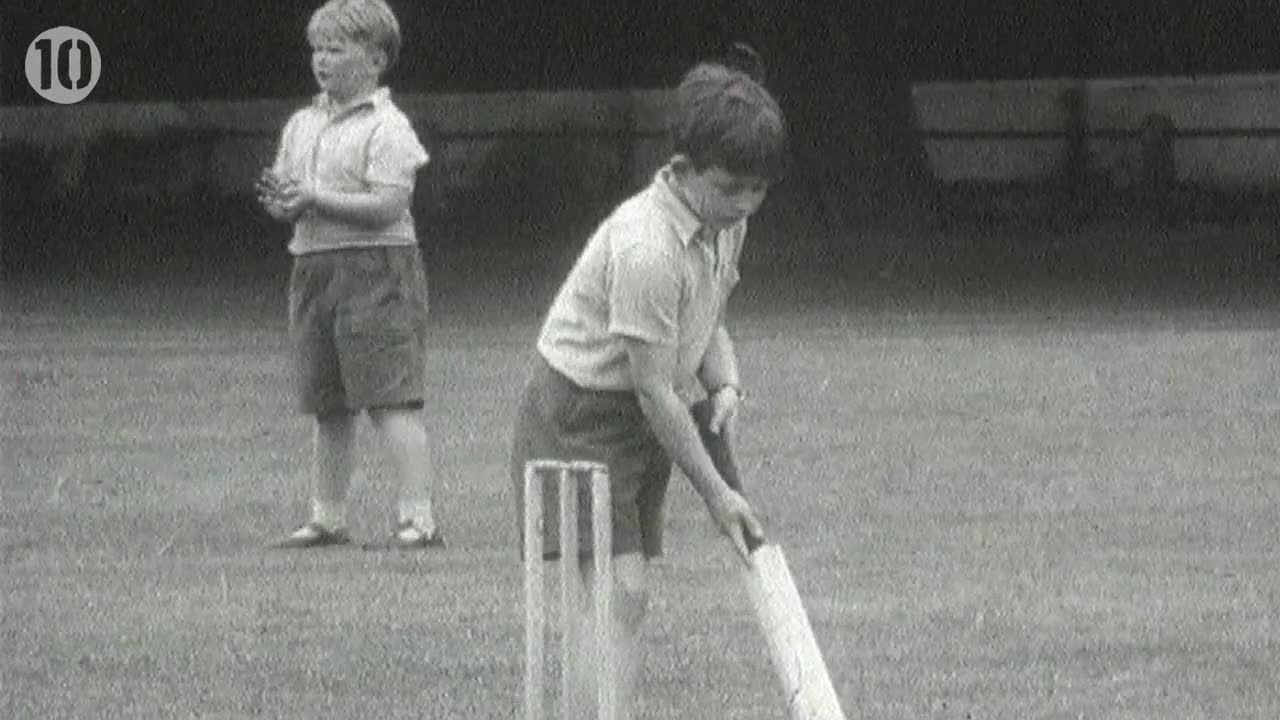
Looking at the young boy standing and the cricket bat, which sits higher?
the young boy standing

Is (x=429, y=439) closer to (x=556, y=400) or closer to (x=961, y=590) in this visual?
(x=961, y=590)

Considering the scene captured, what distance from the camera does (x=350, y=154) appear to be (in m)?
10.2

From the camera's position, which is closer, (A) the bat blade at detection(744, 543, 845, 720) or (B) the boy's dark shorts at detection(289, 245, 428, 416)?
(A) the bat blade at detection(744, 543, 845, 720)

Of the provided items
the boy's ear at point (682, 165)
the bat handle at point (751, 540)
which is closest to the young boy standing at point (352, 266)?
the boy's ear at point (682, 165)

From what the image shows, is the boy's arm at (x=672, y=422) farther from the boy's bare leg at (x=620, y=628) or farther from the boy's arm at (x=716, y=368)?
the boy's bare leg at (x=620, y=628)

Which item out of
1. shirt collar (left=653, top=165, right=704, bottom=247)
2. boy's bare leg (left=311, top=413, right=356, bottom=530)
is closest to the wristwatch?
shirt collar (left=653, top=165, right=704, bottom=247)

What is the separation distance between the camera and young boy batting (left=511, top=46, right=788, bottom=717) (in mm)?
6695

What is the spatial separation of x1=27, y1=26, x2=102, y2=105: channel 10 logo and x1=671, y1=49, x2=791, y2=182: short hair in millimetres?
9286

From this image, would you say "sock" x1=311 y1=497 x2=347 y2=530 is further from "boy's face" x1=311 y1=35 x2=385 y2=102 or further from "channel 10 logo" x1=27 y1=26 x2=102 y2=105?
"channel 10 logo" x1=27 y1=26 x2=102 y2=105

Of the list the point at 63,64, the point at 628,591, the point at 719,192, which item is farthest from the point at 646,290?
the point at 63,64

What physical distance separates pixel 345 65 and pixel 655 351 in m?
3.39

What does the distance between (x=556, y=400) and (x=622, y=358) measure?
172 millimetres

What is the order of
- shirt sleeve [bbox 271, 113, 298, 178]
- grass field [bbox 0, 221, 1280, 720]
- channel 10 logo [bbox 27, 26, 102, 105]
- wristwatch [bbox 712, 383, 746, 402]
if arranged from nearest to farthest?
wristwatch [bbox 712, 383, 746, 402] → grass field [bbox 0, 221, 1280, 720] → shirt sleeve [bbox 271, 113, 298, 178] → channel 10 logo [bbox 27, 26, 102, 105]

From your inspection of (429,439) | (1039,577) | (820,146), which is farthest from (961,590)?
(820,146)
